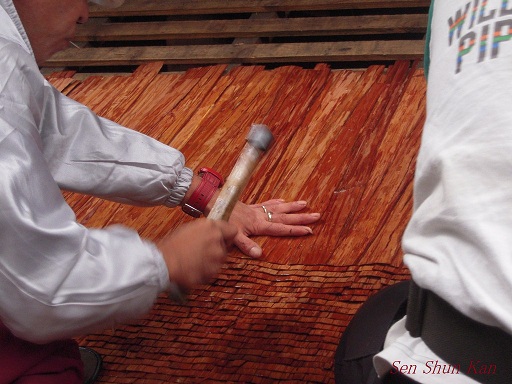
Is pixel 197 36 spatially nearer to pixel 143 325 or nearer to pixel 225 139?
pixel 225 139

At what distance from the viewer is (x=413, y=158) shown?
1.84 meters

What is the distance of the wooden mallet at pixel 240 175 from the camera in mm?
1297

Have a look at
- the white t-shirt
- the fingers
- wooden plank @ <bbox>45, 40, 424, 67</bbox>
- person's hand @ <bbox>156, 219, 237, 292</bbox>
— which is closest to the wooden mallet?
person's hand @ <bbox>156, 219, 237, 292</bbox>

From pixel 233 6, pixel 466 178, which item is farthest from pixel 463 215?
pixel 233 6

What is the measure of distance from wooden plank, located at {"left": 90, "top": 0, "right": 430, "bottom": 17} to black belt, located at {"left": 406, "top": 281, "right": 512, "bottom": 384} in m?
2.01

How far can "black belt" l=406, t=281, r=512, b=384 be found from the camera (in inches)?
28.9

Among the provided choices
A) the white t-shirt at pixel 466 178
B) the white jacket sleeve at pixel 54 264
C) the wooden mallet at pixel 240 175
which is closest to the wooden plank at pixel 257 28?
the wooden mallet at pixel 240 175

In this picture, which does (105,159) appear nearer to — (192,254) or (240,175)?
(240,175)

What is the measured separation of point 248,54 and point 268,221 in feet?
3.50

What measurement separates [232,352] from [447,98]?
87cm

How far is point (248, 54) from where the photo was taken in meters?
2.63

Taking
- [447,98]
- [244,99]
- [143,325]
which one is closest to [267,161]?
[244,99]

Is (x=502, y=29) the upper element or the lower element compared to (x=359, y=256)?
upper

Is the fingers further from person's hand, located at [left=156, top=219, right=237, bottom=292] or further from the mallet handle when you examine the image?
person's hand, located at [left=156, top=219, right=237, bottom=292]
